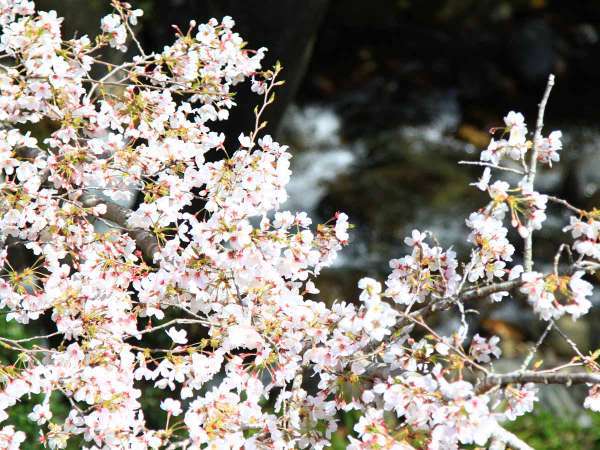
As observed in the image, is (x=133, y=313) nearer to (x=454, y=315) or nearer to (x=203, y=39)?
(x=203, y=39)

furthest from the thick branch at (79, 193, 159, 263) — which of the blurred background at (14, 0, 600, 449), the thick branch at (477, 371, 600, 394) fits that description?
the blurred background at (14, 0, 600, 449)

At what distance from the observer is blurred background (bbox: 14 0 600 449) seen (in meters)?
5.34

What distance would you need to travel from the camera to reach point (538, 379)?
2.10m

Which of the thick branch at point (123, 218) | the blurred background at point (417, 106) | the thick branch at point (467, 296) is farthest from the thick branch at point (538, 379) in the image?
the blurred background at point (417, 106)

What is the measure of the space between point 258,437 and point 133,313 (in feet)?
1.76

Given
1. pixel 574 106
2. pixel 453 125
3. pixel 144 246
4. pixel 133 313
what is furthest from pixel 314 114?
pixel 133 313

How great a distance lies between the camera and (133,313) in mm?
2559

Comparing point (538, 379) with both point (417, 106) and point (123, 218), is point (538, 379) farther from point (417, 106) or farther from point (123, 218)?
point (417, 106)

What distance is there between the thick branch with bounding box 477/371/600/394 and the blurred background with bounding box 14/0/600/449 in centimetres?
279

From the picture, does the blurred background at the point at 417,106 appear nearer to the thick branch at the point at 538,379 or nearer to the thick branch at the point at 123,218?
the thick branch at the point at 123,218

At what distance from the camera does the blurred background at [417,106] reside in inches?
210

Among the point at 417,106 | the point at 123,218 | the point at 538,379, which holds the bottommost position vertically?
the point at 538,379

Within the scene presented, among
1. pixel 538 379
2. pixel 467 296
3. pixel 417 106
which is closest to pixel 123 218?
pixel 467 296

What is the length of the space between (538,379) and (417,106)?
725cm
